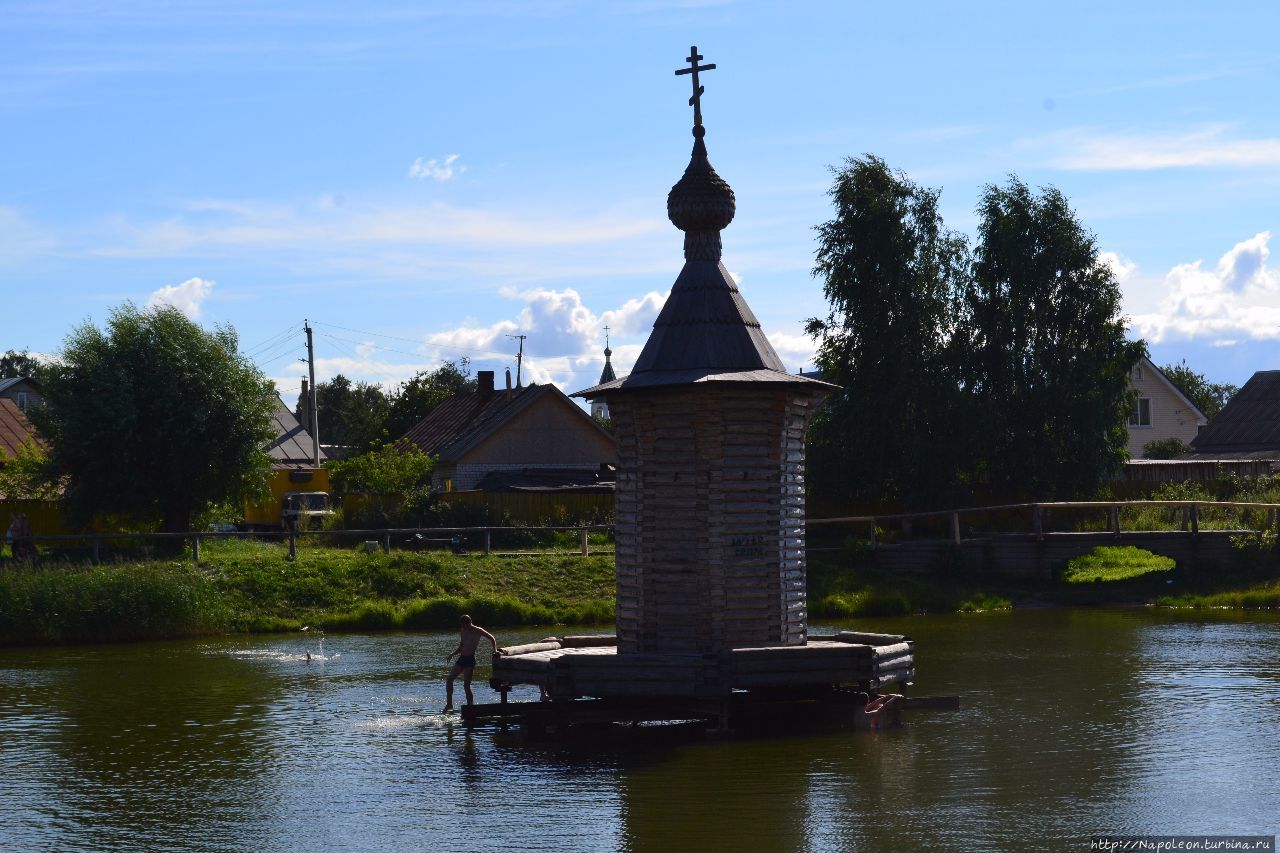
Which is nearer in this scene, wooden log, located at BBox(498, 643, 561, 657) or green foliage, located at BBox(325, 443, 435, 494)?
wooden log, located at BBox(498, 643, 561, 657)

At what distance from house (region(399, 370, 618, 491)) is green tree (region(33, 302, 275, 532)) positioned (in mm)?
13969

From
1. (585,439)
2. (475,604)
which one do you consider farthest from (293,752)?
(585,439)

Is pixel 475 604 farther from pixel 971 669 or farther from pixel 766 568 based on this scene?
pixel 766 568

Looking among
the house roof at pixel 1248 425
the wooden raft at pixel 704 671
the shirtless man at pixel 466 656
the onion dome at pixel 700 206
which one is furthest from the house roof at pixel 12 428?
the house roof at pixel 1248 425

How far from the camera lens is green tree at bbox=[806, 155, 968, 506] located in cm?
4906

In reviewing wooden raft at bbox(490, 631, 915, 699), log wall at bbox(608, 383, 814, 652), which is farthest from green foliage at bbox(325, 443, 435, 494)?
wooden raft at bbox(490, 631, 915, 699)

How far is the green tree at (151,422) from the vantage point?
4425 cm

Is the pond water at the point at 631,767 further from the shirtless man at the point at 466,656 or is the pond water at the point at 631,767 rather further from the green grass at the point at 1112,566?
the green grass at the point at 1112,566

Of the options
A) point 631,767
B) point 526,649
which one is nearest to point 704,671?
point 631,767

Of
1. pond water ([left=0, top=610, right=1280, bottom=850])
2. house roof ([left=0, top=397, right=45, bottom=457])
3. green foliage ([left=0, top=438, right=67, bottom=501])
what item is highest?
house roof ([left=0, top=397, right=45, bottom=457])

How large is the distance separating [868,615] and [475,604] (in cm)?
994

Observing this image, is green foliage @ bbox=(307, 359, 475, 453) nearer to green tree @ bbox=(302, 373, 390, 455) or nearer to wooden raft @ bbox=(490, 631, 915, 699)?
green tree @ bbox=(302, 373, 390, 455)

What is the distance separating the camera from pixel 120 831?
15.9 m

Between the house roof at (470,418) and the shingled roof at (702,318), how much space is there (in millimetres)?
37405
